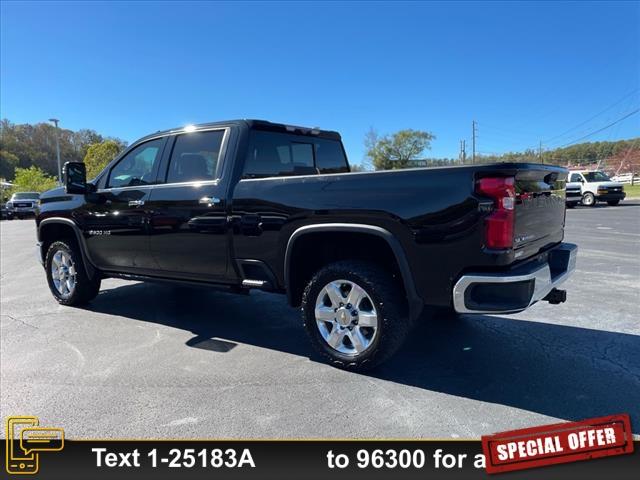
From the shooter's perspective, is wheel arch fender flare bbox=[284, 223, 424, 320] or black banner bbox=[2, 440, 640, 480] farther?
wheel arch fender flare bbox=[284, 223, 424, 320]

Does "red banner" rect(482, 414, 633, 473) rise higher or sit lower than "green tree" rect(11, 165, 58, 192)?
lower

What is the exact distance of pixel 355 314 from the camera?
3.41 m

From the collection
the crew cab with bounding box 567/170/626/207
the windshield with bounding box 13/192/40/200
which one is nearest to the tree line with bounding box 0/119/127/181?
the windshield with bounding box 13/192/40/200

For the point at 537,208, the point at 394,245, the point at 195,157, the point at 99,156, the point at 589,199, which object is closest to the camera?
the point at 394,245

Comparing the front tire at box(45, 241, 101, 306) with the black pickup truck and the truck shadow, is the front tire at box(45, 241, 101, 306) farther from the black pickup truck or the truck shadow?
the truck shadow

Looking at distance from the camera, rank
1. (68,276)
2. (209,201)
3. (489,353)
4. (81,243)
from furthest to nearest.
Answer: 1. (68,276)
2. (81,243)
3. (209,201)
4. (489,353)

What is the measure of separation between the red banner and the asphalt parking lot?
101 millimetres

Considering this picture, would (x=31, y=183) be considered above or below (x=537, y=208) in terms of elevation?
above

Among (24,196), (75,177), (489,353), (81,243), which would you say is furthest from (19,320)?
(24,196)

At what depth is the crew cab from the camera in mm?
23922

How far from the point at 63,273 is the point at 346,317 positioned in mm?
4045

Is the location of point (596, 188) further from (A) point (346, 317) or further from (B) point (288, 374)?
(B) point (288, 374)

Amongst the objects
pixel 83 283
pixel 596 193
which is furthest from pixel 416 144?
pixel 83 283

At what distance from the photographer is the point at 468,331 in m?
4.34
